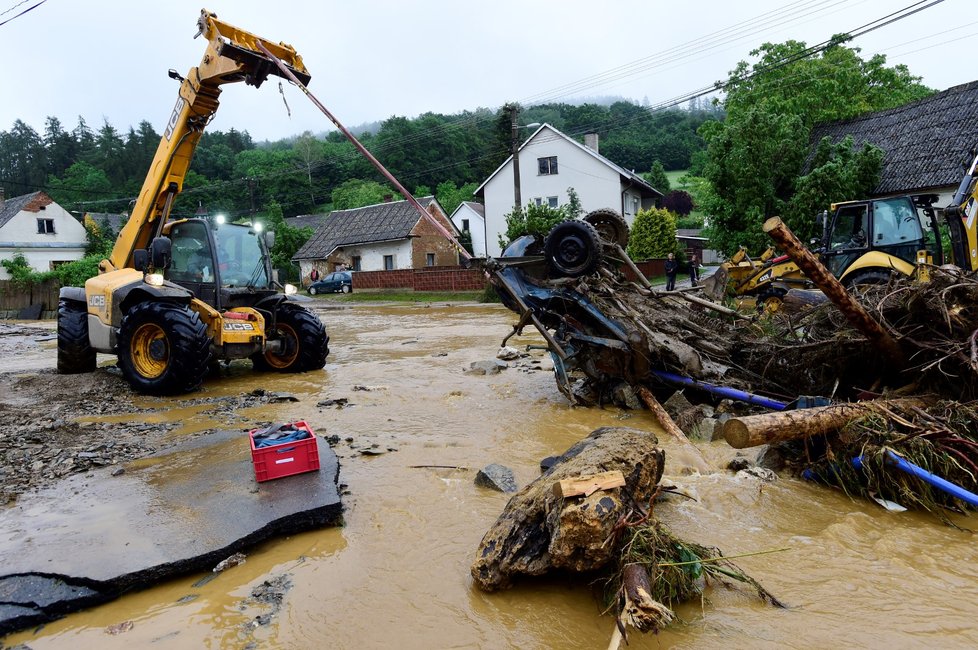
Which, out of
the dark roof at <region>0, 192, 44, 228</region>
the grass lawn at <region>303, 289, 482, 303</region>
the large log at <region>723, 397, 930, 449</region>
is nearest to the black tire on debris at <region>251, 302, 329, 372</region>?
the large log at <region>723, 397, 930, 449</region>

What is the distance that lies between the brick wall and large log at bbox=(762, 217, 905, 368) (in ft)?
73.9

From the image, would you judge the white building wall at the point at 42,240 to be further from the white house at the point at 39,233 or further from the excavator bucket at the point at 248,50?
the excavator bucket at the point at 248,50

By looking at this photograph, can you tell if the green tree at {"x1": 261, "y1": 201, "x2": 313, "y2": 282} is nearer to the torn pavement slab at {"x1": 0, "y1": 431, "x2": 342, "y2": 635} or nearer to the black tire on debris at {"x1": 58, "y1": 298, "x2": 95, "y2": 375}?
the black tire on debris at {"x1": 58, "y1": 298, "x2": 95, "y2": 375}

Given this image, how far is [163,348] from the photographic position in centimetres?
796

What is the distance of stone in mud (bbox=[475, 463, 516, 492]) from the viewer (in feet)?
14.7

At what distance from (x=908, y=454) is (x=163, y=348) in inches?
327

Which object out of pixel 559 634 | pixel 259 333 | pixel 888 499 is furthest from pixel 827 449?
pixel 259 333

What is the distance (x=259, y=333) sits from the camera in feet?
28.1

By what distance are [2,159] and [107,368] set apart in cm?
9240

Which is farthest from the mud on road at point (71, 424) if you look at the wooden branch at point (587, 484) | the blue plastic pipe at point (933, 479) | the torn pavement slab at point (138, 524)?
the blue plastic pipe at point (933, 479)

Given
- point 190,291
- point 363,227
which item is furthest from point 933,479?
point 363,227

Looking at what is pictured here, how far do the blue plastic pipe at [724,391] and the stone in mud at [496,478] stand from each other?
105 inches

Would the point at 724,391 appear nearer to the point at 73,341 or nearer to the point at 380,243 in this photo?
the point at 73,341

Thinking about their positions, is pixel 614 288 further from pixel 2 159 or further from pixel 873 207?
pixel 2 159
